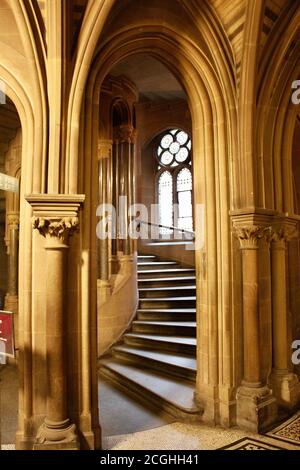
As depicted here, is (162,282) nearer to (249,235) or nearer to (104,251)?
(104,251)

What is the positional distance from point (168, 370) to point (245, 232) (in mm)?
2355

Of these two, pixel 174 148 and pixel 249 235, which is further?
pixel 174 148

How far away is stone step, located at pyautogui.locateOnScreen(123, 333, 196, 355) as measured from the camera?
5.67 meters

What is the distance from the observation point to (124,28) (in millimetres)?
4031

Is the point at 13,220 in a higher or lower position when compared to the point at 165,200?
lower

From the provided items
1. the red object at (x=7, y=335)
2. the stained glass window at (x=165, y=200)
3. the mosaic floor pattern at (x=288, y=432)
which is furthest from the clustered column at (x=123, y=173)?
the red object at (x=7, y=335)

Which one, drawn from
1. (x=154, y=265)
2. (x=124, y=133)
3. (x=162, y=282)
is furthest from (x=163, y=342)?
(x=124, y=133)

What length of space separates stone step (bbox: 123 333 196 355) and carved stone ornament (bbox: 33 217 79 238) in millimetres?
3040

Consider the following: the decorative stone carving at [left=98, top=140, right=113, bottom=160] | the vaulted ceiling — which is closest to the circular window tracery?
the vaulted ceiling

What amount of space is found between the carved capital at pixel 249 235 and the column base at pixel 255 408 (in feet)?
5.20

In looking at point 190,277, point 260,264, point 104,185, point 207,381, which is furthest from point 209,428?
point 104,185

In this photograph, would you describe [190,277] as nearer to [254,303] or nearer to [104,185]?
[104,185]

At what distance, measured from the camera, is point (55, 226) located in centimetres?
343

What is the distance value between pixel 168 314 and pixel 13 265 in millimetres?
3956
